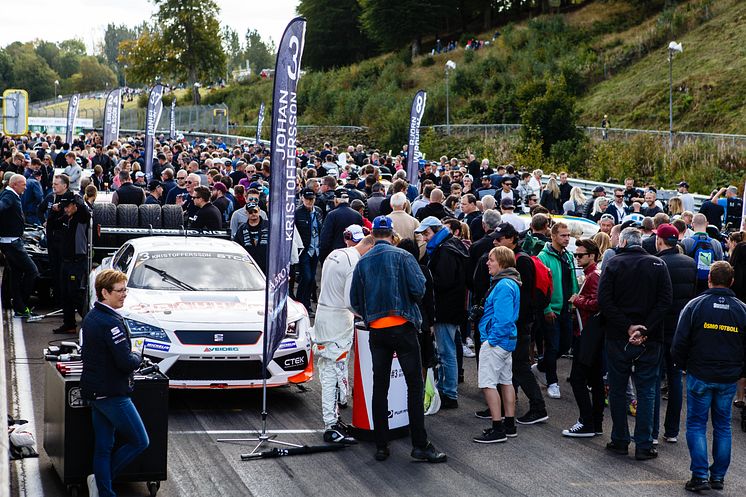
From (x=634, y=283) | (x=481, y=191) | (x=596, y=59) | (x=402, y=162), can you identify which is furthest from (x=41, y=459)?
(x=596, y=59)

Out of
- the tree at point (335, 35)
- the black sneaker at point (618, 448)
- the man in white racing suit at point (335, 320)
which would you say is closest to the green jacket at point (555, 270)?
the black sneaker at point (618, 448)

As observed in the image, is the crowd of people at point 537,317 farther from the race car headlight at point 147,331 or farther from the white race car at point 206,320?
the race car headlight at point 147,331

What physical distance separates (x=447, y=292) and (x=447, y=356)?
27.6 inches

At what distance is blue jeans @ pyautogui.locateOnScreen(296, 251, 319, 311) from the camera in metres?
16.7

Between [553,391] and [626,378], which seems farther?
[553,391]

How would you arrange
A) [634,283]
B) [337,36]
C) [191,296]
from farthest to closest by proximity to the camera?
[337,36], [191,296], [634,283]

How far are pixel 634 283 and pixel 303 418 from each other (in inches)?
143

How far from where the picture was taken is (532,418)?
10.6 m

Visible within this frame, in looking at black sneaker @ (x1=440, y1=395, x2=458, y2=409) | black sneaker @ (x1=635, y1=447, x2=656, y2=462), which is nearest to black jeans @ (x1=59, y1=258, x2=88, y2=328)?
black sneaker @ (x1=440, y1=395, x2=458, y2=409)

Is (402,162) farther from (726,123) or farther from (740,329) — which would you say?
(726,123)

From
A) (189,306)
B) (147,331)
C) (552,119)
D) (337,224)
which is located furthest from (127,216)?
(552,119)

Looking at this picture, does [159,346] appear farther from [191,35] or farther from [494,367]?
[191,35]

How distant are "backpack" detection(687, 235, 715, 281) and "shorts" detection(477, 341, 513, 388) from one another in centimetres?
421

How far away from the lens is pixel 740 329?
28.5 feet
